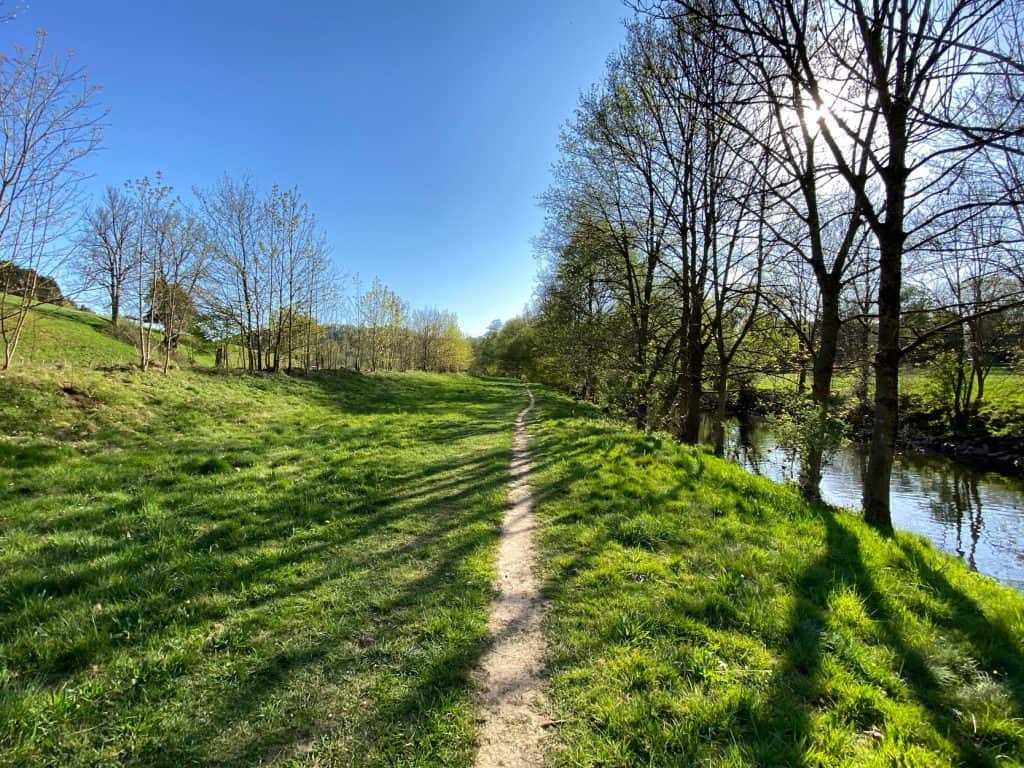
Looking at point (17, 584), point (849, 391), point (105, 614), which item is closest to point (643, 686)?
point (105, 614)

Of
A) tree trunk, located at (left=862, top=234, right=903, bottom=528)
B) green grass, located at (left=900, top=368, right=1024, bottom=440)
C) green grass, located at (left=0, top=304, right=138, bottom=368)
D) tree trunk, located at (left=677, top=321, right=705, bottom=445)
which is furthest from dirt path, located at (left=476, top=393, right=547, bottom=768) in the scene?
green grass, located at (left=900, top=368, right=1024, bottom=440)

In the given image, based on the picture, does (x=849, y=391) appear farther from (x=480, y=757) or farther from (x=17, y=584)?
(x=17, y=584)

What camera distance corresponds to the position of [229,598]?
A: 12.5ft

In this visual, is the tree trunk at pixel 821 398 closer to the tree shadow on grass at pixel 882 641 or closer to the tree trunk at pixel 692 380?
the tree shadow on grass at pixel 882 641

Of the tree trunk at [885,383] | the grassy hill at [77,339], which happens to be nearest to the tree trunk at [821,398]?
the tree trunk at [885,383]

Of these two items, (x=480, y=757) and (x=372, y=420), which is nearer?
(x=480, y=757)

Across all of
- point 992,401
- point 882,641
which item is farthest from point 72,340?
point 992,401

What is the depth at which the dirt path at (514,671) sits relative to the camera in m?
2.49

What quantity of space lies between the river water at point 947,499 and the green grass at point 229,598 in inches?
306

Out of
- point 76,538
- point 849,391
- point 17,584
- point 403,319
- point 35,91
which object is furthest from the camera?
point 403,319

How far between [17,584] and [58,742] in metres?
2.25

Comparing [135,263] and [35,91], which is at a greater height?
[35,91]

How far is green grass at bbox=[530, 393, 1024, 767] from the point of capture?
2.50 metres

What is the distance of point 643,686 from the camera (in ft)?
9.59
